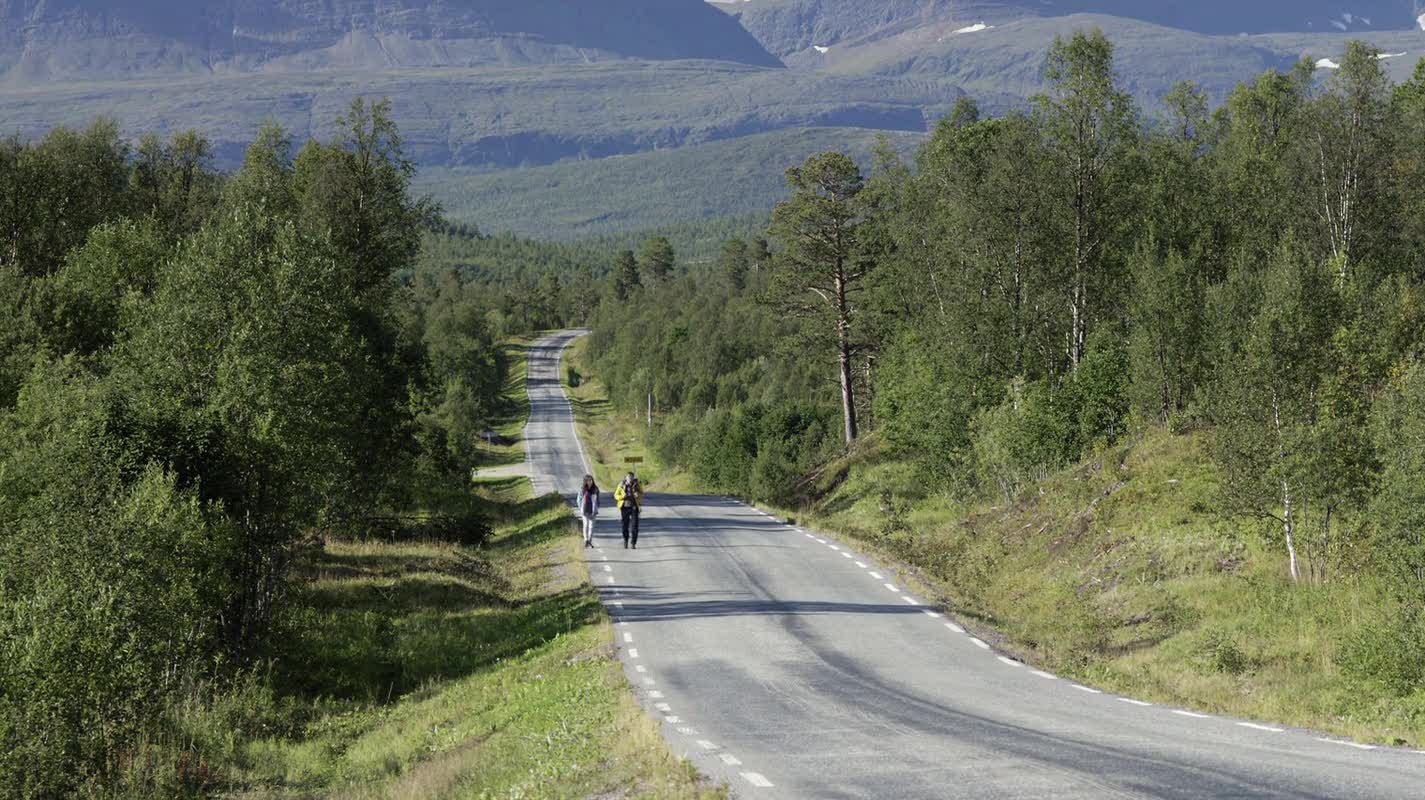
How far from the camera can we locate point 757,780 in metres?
14.1

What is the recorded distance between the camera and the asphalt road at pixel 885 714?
1323cm

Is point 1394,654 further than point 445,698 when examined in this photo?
No

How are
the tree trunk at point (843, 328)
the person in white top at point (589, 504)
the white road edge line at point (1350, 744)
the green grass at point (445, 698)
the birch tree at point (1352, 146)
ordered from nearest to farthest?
the white road edge line at point (1350, 744) → the green grass at point (445, 698) → the person in white top at point (589, 504) → the birch tree at point (1352, 146) → the tree trunk at point (843, 328)

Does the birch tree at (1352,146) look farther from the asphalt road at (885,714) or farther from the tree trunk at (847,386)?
the asphalt road at (885,714)

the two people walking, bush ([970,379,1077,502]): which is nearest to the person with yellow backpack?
the two people walking

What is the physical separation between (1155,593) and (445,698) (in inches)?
572

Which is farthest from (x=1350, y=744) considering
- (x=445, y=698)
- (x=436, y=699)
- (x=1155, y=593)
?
(x=436, y=699)

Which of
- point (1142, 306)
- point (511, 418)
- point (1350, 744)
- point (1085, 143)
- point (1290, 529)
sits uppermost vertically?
point (1085, 143)

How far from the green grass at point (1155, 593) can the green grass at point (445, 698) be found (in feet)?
25.6

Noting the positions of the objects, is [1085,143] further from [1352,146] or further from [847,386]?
[847,386]

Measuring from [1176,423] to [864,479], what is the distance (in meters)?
20.1

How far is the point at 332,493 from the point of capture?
32094mm

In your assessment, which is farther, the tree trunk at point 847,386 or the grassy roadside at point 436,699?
the tree trunk at point 847,386

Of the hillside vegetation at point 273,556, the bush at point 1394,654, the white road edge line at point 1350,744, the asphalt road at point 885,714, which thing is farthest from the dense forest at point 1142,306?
the hillside vegetation at point 273,556
